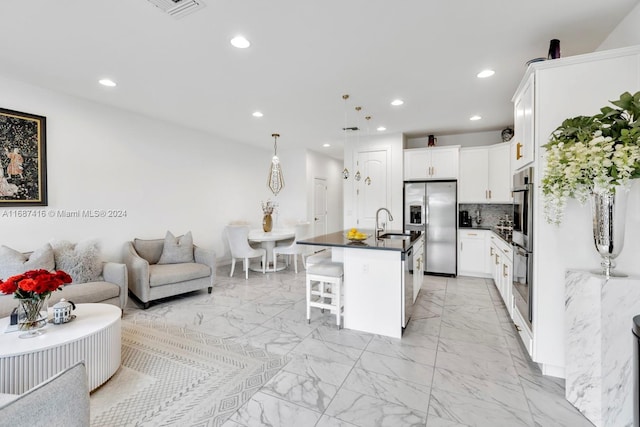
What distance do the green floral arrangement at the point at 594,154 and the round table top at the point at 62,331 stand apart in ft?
10.8

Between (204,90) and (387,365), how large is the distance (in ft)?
11.5

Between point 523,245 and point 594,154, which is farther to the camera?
point 523,245

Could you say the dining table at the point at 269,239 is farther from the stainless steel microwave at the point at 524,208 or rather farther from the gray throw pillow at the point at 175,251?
the stainless steel microwave at the point at 524,208

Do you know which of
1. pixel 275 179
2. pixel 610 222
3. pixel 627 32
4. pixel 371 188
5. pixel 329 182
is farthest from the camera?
pixel 329 182

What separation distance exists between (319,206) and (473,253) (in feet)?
12.6

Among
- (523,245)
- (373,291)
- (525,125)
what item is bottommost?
(373,291)

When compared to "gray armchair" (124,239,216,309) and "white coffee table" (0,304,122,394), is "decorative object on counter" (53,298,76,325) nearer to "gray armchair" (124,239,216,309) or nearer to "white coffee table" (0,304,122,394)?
"white coffee table" (0,304,122,394)

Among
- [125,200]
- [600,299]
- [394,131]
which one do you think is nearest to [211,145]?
[125,200]

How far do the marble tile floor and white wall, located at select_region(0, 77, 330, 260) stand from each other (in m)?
1.34

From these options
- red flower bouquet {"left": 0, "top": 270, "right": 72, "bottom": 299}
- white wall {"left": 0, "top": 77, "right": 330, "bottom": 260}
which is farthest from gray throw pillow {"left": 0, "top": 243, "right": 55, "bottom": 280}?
red flower bouquet {"left": 0, "top": 270, "right": 72, "bottom": 299}

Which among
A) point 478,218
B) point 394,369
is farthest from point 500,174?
point 394,369

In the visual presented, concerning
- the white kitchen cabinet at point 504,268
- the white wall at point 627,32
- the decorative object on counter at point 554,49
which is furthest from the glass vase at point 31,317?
the white wall at point 627,32

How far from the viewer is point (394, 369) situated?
2.36m

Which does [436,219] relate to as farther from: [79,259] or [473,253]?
[79,259]
